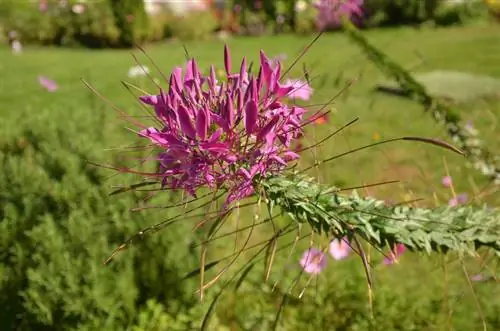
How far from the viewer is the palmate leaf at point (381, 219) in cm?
114

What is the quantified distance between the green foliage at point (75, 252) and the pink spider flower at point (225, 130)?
1106 millimetres

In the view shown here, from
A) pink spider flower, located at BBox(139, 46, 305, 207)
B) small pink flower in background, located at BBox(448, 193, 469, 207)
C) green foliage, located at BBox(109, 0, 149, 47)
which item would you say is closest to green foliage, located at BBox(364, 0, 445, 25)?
green foliage, located at BBox(109, 0, 149, 47)

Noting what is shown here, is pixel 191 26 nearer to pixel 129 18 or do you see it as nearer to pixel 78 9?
pixel 129 18

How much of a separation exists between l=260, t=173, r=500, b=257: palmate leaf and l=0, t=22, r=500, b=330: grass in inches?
7.2

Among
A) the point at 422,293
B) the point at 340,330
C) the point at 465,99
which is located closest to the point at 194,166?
the point at 340,330

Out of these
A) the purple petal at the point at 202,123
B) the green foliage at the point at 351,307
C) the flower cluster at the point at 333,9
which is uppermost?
the flower cluster at the point at 333,9

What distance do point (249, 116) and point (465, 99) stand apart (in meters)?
5.50

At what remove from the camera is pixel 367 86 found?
7.04 metres

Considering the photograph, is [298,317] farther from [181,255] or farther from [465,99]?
[465,99]

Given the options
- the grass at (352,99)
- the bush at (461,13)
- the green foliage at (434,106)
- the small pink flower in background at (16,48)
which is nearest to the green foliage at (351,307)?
the grass at (352,99)

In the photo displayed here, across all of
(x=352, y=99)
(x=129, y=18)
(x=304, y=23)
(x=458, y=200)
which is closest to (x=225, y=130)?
(x=458, y=200)

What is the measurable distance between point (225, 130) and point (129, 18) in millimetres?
11271

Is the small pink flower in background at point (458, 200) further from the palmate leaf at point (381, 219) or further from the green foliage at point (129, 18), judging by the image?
the green foliage at point (129, 18)

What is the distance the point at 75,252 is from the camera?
2.35 metres
